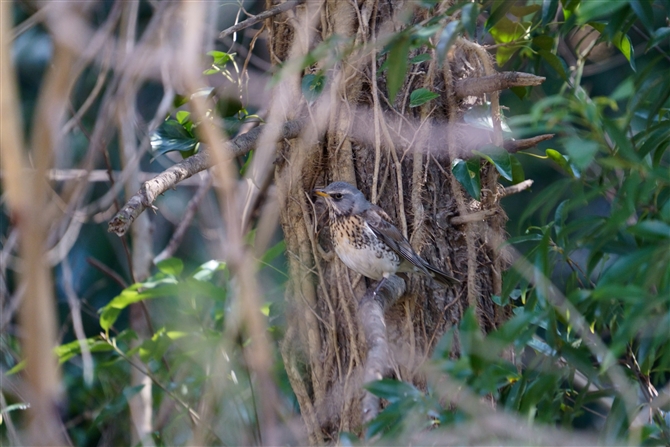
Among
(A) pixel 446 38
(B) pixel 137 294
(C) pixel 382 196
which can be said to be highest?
(A) pixel 446 38

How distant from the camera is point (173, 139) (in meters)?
3.56

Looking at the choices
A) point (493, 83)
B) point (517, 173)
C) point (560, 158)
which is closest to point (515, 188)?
point (517, 173)

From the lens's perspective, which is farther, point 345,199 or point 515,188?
point 515,188

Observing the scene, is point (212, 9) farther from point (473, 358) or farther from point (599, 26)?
point (473, 358)

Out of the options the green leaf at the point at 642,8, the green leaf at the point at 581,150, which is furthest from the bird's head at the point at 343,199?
the green leaf at the point at 581,150

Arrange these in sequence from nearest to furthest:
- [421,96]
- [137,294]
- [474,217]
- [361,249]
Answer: [421,96], [474,217], [361,249], [137,294]

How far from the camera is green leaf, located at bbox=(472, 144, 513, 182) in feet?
10.4

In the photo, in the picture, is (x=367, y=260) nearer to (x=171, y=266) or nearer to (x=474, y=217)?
(x=474, y=217)

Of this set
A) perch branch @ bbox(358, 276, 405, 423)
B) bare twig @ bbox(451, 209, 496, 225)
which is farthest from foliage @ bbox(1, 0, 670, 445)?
bare twig @ bbox(451, 209, 496, 225)

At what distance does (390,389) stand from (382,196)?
1739 mm

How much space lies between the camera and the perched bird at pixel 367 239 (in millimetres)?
3521

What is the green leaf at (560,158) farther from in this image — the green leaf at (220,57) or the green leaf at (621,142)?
the green leaf at (220,57)

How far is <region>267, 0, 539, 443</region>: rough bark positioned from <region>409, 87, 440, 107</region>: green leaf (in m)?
0.23

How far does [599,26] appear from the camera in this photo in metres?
3.43
